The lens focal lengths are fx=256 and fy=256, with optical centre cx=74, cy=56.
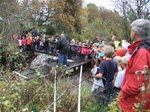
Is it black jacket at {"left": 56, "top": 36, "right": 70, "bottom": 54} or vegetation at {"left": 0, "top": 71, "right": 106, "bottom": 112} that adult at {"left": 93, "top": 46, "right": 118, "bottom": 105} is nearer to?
vegetation at {"left": 0, "top": 71, "right": 106, "bottom": 112}

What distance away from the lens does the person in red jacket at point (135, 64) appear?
2465 mm

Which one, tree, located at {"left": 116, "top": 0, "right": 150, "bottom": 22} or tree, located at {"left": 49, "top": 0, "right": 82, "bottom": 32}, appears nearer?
tree, located at {"left": 116, "top": 0, "right": 150, "bottom": 22}

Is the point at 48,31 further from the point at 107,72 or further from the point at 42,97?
the point at 42,97

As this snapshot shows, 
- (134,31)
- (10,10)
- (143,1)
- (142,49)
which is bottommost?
(142,49)

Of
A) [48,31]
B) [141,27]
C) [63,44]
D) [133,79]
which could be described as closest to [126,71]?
[133,79]

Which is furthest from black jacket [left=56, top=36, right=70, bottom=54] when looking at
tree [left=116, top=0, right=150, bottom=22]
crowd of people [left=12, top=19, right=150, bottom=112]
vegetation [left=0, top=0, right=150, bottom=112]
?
tree [left=116, top=0, right=150, bottom=22]

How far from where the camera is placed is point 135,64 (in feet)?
8.16

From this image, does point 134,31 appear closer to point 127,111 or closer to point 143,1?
point 127,111

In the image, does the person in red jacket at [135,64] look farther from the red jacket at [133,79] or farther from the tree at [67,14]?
the tree at [67,14]

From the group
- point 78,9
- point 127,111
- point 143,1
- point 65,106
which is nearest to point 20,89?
point 65,106

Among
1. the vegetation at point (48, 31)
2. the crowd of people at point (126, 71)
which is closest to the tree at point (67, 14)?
the vegetation at point (48, 31)

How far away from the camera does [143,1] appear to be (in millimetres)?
23375

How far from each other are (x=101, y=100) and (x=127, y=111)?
1.56 m

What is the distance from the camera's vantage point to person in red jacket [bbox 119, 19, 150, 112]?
97.0 inches
